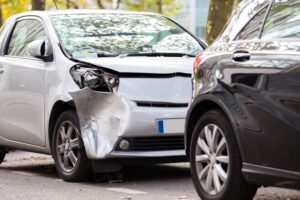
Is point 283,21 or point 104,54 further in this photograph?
point 104,54

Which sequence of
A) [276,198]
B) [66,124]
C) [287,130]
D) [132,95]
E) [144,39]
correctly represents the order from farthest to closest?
[144,39], [66,124], [132,95], [276,198], [287,130]

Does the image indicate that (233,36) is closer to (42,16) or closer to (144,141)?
(144,141)

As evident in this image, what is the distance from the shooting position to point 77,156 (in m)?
8.95

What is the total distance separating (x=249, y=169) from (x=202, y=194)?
2.58ft

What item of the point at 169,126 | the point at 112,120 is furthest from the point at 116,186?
the point at 169,126

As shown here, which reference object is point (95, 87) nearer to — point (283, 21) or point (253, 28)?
point (253, 28)

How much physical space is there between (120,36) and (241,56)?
346 cm

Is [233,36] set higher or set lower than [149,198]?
higher

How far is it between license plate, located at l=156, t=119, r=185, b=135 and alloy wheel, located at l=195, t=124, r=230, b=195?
148cm

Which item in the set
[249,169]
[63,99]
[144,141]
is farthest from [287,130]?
[63,99]

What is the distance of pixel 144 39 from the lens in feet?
32.4

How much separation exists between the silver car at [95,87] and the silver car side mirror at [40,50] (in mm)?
11

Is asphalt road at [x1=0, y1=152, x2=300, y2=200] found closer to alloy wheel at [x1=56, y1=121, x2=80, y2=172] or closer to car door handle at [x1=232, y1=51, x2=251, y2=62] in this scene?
alloy wheel at [x1=56, y1=121, x2=80, y2=172]

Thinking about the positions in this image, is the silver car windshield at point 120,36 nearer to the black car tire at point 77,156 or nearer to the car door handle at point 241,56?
the black car tire at point 77,156
